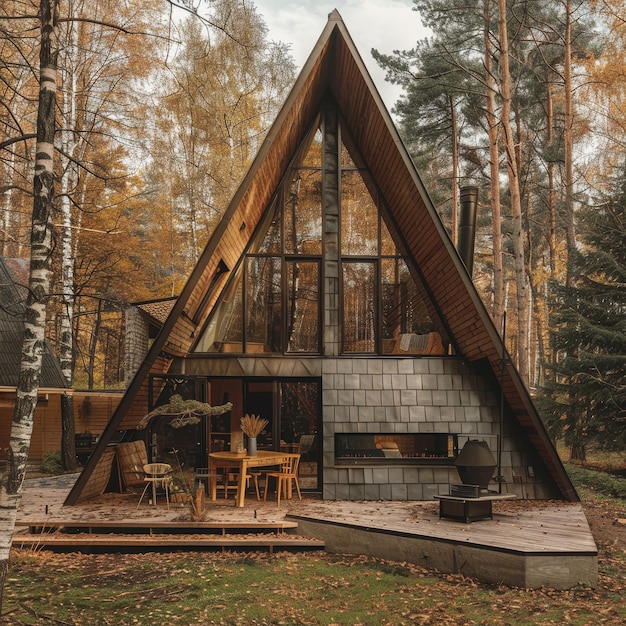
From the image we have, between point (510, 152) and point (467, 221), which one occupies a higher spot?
point (510, 152)

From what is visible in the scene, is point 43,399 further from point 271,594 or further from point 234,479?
point 271,594

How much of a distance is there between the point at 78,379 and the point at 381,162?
1757cm

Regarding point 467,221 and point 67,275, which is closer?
point 467,221

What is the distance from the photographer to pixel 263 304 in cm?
982

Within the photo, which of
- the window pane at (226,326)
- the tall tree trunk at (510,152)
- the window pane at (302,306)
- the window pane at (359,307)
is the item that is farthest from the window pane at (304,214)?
→ the tall tree trunk at (510,152)

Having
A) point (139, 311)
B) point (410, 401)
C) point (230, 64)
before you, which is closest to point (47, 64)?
point (410, 401)

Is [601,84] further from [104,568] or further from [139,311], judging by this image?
[104,568]

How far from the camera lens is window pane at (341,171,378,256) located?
9.98 metres

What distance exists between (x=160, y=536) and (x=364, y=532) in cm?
231

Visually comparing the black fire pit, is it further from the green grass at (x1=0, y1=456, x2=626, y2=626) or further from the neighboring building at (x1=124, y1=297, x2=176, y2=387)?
the neighboring building at (x1=124, y1=297, x2=176, y2=387)

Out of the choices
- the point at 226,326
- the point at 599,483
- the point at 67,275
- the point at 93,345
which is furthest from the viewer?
the point at 93,345

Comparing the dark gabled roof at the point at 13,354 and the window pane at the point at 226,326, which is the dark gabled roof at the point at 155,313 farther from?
the window pane at the point at 226,326

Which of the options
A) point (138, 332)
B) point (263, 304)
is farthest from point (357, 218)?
point (138, 332)

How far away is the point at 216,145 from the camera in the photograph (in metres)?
20.3
